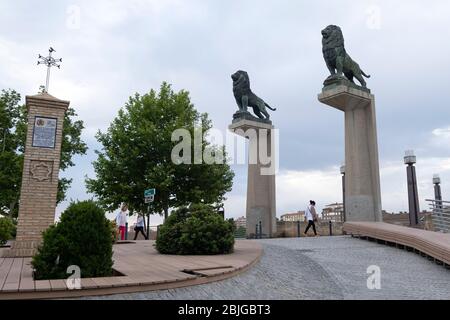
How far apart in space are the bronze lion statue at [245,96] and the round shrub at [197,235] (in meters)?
13.5

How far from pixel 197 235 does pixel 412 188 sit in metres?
16.9

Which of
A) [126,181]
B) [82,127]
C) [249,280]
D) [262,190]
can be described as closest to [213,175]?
[262,190]

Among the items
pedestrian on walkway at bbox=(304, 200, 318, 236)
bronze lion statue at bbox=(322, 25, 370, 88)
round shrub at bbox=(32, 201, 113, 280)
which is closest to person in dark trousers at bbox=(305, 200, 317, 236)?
pedestrian on walkway at bbox=(304, 200, 318, 236)

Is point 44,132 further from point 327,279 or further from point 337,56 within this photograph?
point 337,56

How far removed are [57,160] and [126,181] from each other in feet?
43.2

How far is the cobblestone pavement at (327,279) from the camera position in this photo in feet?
19.8

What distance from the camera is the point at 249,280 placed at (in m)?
6.94

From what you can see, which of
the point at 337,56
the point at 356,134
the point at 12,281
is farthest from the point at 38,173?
the point at 337,56

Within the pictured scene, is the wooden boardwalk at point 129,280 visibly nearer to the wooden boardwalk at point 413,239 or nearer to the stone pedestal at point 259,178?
the wooden boardwalk at point 413,239

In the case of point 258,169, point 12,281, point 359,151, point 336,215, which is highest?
point 359,151

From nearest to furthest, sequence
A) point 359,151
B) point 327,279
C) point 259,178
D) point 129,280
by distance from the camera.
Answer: point 129,280 < point 327,279 < point 359,151 < point 259,178

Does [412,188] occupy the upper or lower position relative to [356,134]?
lower

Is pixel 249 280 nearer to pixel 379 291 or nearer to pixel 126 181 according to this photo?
pixel 379 291

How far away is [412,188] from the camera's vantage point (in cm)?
2272
